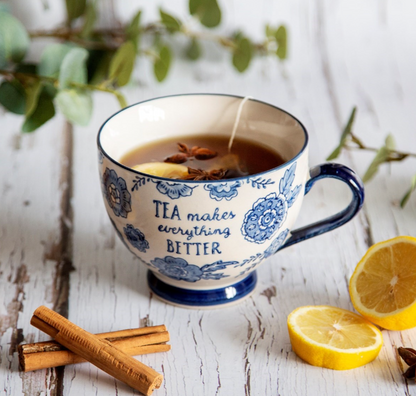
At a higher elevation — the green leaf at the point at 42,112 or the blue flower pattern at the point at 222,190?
the blue flower pattern at the point at 222,190

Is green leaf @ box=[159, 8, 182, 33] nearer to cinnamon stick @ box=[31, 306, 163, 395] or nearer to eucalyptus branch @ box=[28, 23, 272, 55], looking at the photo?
eucalyptus branch @ box=[28, 23, 272, 55]

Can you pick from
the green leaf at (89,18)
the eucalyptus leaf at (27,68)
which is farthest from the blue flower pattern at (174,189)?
the green leaf at (89,18)

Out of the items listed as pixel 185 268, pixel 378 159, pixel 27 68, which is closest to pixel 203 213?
pixel 185 268

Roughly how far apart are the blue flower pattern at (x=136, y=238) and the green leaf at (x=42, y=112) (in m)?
0.49

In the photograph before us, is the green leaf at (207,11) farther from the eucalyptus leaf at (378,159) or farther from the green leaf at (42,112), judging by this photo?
the eucalyptus leaf at (378,159)

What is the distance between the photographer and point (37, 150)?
5.00ft

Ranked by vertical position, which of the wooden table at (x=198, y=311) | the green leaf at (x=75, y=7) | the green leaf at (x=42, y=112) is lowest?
the wooden table at (x=198, y=311)

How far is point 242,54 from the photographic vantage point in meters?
1.79

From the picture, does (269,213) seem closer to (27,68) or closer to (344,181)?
(344,181)

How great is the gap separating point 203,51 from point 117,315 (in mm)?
1194

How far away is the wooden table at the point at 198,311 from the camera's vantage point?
0.87 m

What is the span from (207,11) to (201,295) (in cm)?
94

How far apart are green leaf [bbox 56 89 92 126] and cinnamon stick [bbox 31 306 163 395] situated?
0.50 metres

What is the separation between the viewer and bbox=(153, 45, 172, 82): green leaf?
1677 mm
